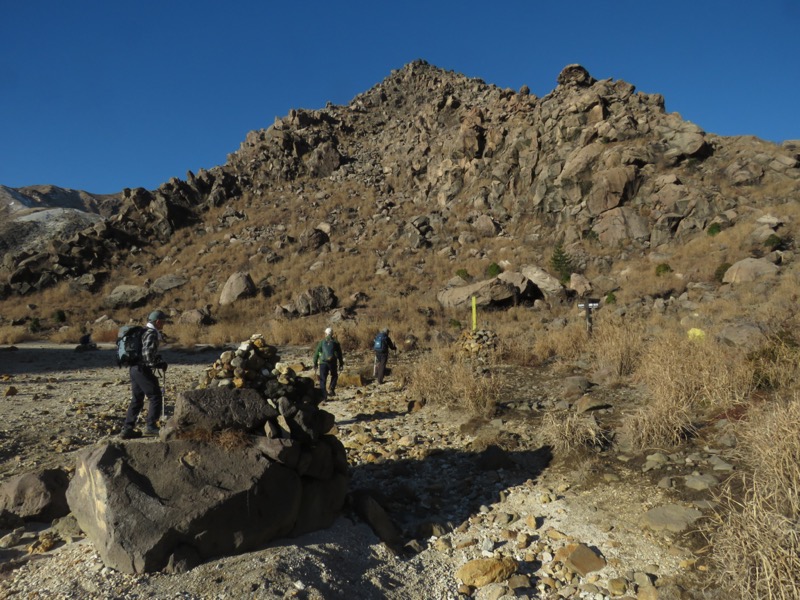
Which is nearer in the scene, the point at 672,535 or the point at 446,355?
the point at 672,535

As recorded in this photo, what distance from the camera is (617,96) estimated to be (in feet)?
111

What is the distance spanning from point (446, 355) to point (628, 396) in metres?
5.06

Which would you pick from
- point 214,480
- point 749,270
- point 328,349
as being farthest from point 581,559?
point 749,270

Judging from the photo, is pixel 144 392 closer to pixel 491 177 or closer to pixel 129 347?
pixel 129 347

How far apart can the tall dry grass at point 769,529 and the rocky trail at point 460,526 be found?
32cm

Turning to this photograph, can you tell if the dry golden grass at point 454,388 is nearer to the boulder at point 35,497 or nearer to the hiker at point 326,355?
the hiker at point 326,355

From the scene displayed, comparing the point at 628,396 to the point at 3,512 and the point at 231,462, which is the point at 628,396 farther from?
the point at 3,512

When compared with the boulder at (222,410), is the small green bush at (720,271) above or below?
above

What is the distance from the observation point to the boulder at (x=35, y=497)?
14.9 ft

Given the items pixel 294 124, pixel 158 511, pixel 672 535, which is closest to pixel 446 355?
pixel 672 535

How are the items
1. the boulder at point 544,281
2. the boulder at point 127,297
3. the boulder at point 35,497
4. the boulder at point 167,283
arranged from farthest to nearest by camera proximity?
the boulder at point 167,283 → the boulder at point 127,297 → the boulder at point 544,281 → the boulder at point 35,497

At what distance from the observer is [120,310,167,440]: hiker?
6805 millimetres

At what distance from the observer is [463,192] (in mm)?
38344

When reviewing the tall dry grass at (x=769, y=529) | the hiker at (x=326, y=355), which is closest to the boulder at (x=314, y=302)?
the hiker at (x=326, y=355)
